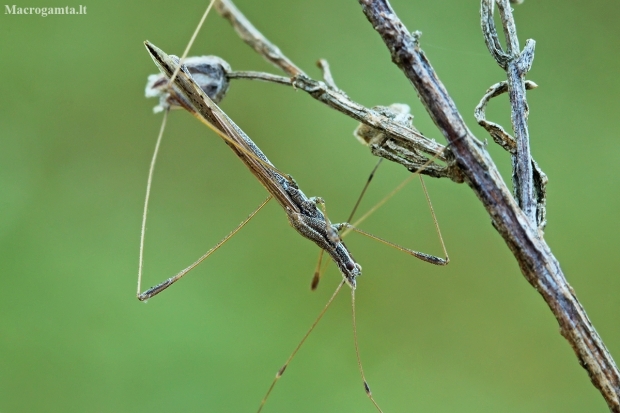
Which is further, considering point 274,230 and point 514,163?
point 274,230

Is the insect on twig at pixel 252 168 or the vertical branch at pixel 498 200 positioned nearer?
the vertical branch at pixel 498 200

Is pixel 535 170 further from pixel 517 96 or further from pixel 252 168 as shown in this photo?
pixel 252 168

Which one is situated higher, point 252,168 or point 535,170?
point 252,168

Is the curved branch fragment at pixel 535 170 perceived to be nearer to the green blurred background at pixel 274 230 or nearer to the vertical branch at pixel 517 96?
the vertical branch at pixel 517 96

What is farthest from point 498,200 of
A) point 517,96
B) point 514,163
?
point 517,96

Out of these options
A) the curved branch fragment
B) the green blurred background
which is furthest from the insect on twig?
the green blurred background

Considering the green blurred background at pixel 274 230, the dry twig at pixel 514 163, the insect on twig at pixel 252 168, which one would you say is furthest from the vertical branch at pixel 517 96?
the green blurred background at pixel 274 230

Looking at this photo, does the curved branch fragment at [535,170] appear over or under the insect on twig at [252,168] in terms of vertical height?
under

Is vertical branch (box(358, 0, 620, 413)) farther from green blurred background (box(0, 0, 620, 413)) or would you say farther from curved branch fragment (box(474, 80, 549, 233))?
green blurred background (box(0, 0, 620, 413))

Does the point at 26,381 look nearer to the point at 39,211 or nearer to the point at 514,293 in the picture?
the point at 39,211
